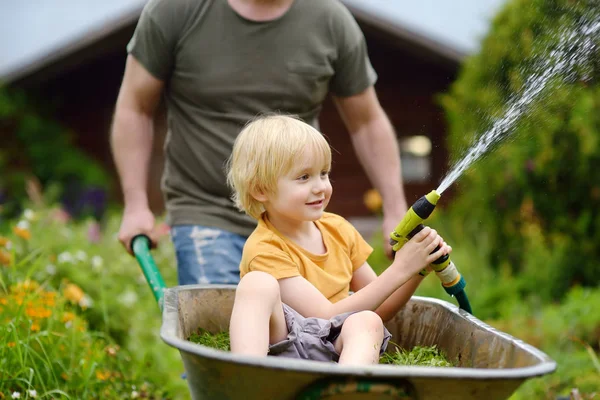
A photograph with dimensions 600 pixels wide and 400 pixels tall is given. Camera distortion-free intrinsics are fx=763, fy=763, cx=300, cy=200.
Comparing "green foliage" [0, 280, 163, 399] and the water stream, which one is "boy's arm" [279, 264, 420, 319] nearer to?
the water stream

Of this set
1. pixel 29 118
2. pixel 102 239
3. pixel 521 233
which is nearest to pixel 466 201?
pixel 521 233

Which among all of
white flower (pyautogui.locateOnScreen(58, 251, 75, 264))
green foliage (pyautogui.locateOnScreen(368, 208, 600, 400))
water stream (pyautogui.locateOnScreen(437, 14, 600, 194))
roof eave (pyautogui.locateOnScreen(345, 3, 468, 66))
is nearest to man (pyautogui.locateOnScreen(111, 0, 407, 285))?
water stream (pyautogui.locateOnScreen(437, 14, 600, 194))

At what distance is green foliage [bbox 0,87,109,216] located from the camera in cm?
1062

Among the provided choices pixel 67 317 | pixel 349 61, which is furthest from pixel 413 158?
pixel 67 317

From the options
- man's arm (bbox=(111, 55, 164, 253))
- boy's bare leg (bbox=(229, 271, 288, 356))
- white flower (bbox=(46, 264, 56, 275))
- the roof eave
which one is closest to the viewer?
boy's bare leg (bbox=(229, 271, 288, 356))

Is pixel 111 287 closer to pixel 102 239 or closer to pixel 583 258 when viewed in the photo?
pixel 102 239

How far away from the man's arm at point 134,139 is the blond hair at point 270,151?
766 mm

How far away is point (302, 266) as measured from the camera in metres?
Result: 2.10

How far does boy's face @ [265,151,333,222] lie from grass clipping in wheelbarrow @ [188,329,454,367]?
15.8 inches

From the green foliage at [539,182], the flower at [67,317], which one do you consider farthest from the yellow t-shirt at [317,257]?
the green foliage at [539,182]

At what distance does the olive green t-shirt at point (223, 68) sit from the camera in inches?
107

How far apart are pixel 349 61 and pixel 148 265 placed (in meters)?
1.08

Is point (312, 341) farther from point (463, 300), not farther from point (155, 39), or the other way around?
point (155, 39)

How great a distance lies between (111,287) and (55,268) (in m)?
0.49
